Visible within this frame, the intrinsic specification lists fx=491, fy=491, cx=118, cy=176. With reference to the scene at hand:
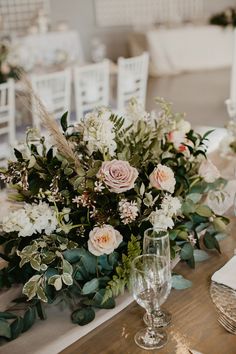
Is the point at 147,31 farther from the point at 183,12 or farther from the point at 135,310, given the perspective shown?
the point at 135,310

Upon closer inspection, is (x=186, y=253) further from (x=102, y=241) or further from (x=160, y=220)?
(x=102, y=241)

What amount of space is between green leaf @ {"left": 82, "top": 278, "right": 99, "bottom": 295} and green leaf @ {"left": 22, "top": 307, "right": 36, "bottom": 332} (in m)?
0.13

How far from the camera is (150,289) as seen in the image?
3.46 feet

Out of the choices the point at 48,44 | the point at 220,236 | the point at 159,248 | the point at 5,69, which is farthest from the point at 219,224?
the point at 48,44

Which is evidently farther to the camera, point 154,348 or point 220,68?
point 220,68

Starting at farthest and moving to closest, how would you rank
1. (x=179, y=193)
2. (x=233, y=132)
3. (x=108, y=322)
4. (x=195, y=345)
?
1. (x=233, y=132)
2. (x=179, y=193)
3. (x=108, y=322)
4. (x=195, y=345)

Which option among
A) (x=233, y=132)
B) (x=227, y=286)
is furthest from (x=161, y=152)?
(x=233, y=132)

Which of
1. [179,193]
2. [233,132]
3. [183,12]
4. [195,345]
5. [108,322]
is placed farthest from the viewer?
[183,12]

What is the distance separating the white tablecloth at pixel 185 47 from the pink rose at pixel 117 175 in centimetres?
743

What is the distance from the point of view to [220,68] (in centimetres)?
880

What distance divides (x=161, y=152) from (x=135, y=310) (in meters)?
0.47

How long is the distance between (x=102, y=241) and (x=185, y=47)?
25.7 feet

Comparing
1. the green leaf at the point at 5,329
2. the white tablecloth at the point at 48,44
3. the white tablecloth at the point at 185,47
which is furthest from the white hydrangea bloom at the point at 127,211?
the white tablecloth at the point at 185,47

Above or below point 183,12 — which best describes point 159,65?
below
